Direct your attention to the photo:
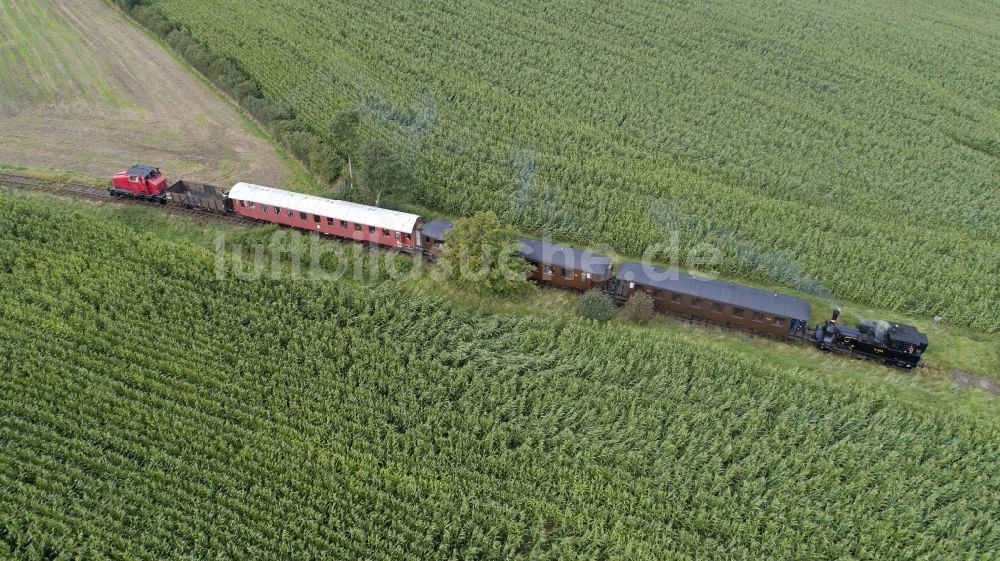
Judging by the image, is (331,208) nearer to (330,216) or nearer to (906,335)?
(330,216)

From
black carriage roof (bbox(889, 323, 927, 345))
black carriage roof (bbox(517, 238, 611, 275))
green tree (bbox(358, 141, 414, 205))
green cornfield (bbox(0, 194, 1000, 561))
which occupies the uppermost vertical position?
green tree (bbox(358, 141, 414, 205))

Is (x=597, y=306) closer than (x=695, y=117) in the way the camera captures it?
Yes

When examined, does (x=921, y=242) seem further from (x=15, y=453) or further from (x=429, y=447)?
(x=15, y=453)

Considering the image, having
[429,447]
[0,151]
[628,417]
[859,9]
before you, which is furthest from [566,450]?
[859,9]

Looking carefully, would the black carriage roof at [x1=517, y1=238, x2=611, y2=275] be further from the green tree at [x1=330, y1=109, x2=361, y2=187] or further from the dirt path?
the dirt path

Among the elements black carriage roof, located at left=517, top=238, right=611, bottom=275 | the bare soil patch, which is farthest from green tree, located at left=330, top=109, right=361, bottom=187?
the bare soil patch

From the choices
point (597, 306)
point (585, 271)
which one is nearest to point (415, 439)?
point (597, 306)

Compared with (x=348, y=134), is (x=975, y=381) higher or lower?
lower

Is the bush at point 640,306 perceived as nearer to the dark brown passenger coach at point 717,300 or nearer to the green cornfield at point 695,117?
the dark brown passenger coach at point 717,300
